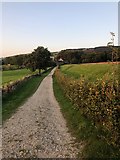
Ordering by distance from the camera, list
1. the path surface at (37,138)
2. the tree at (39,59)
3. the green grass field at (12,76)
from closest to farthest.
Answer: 1. the path surface at (37,138)
2. the green grass field at (12,76)
3. the tree at (39,59)

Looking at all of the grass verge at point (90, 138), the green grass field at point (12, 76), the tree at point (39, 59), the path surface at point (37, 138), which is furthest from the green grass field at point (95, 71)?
the tree at point (39, 59)

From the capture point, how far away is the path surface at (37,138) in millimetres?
10148

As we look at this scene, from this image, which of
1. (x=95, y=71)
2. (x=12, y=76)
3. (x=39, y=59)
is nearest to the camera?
(x=95, y=71)

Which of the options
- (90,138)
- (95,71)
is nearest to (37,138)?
(90,138)

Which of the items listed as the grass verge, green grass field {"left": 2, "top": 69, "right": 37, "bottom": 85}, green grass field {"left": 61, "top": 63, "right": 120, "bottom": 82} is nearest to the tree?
green grass field {"left": 2, "top": 69, "right": 37, "bottom": 85}

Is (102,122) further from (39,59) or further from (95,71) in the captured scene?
(39,59)

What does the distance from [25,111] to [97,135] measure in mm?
9850

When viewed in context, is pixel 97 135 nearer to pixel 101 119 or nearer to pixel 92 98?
pixel 101 119

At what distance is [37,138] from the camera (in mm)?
12062

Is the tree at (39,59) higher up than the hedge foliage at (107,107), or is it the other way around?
the tree at (39,59)

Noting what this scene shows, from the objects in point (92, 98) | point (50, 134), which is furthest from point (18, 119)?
point (92, 98)

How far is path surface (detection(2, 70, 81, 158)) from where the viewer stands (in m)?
10.1

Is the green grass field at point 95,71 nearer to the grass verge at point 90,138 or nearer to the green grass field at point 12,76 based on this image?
the grass verge at point 90,138

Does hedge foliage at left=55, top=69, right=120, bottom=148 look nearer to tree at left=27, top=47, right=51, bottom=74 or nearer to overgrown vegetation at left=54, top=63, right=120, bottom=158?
overgrown vegetation at left=54, top=63, right=120, bottom=158
